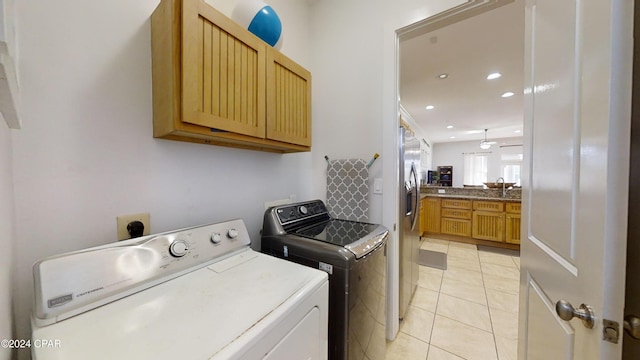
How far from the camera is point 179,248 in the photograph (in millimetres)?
868

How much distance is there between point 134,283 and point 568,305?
131 centimetres

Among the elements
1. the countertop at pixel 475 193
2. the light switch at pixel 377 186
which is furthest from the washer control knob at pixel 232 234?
the countertop at pixel 475 193

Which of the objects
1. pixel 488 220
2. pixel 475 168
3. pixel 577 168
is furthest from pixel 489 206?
pixel 475 168

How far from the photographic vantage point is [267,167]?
1.62m

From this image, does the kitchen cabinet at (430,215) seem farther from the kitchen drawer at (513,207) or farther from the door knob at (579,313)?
the door knob at (579,313)

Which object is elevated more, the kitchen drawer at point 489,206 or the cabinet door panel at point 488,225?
the kitchen drawer at point 489,206

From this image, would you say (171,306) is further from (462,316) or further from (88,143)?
(462,316)

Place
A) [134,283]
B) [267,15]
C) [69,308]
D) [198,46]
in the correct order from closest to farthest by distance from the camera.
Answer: [69,308] → [134,283] → [198,46] → [267,15]

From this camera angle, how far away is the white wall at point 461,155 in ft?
26.4

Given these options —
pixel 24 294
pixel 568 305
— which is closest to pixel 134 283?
pixel 24 294

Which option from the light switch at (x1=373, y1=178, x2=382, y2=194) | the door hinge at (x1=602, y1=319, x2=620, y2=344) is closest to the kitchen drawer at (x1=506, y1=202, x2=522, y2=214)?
the light switch at (x1=373, y1=178, x2=382, y2=194)

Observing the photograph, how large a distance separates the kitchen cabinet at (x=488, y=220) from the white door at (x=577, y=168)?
11.5 feet

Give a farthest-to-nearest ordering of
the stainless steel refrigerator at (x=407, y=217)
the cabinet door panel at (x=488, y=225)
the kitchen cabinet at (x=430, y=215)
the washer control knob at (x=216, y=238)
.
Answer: the kitchen cabinet at (x=430, y=215), the cabinet door panel at (x=488, y=225), the stainless steel refrigerator at (x=407, y=217), the washer control knob at (x=216, y=238)

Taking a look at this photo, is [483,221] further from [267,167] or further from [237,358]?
[237,358]
